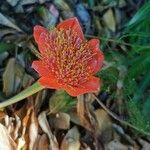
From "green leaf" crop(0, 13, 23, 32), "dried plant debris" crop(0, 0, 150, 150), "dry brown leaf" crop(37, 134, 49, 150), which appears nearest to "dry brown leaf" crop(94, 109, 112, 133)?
"dried plant debris" crop(0, 0, 150, 150)

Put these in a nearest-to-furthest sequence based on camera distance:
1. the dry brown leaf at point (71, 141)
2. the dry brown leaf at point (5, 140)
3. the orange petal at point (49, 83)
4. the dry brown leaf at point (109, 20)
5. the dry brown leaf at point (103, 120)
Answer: the orange petal at point (49, 83)
the dry brown leaf at point (5, 140)
the dry brown leaf at point (71, 141)
the dry brown leaf at point (103, 120)
the dry brown leaf at point (109, 20)

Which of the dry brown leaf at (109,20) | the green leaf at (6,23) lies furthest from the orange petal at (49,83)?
the dry brown leaf at (109,20)

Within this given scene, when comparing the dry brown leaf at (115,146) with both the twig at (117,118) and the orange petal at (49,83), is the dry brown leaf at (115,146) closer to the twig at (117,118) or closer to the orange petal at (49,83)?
the twig at (117,118)

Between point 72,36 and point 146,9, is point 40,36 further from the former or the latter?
point 146,9

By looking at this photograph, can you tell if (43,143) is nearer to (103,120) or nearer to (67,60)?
(103,120)

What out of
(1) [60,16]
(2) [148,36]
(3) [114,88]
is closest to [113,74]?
(3) [114,88]

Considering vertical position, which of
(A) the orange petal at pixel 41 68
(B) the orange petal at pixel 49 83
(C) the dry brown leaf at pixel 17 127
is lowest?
(C) the dry brown leaf at pixel 17 127
